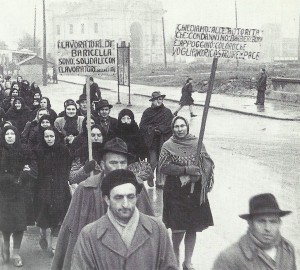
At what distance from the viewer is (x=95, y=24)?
301 feet

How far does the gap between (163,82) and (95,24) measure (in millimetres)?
46008

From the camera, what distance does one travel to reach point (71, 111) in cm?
995

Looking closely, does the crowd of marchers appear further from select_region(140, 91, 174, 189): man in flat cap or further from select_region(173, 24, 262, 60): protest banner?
select_region(173, 24, 262, 60): protest banner

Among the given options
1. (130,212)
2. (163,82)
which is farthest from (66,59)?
(163,82)

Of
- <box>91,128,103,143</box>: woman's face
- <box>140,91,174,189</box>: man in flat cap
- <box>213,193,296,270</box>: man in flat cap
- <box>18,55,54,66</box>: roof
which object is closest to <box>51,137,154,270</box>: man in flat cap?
<box>213,193,296,270</box>: man in flat cap

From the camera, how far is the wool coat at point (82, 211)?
4496mm

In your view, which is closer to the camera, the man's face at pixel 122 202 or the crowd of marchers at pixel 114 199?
the crowd of marchers at pixel 114 199

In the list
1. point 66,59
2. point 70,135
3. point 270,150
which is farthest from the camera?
point 270,150

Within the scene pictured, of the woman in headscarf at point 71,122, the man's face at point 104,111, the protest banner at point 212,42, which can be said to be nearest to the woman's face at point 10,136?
the protest banner at point 212,42

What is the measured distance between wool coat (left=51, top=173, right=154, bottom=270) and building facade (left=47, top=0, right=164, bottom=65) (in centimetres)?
8586

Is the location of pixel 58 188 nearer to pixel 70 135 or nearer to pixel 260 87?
pixel 70 135

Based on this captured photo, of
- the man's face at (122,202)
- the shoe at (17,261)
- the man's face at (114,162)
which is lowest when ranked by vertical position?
the shoe at (17,261)

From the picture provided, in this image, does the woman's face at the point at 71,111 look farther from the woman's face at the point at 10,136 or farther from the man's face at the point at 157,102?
the woman's face at the point at 10,136

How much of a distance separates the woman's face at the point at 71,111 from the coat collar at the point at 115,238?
6.40m
